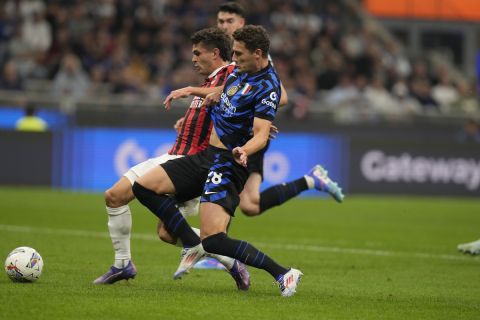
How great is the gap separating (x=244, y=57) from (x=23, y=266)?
2.44m

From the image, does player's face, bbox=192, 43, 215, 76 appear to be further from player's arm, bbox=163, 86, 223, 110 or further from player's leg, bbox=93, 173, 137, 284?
player's leg, bbox=93, 173, 137, 284

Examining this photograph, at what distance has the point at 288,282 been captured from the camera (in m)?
7.70

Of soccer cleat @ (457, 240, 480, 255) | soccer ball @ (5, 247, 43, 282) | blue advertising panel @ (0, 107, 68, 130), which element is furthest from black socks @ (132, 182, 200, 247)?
blue advertising panel @ (0, 107, 68, 130)

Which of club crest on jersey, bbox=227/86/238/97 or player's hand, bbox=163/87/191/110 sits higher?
club crest on jersey, bbox=227/86/238/97

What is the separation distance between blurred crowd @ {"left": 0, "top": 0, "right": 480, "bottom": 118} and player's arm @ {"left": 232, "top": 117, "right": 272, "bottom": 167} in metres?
14.0

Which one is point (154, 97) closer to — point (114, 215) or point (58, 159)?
point (58, 159)

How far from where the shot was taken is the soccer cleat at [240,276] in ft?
26.8

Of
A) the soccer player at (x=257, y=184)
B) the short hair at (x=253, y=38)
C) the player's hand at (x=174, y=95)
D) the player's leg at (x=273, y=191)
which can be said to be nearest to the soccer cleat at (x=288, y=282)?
the player's hand at (x=174, y=95)

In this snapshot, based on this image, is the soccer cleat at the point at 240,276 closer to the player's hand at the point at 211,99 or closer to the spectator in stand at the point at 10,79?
the player's hand at the point at 211,99

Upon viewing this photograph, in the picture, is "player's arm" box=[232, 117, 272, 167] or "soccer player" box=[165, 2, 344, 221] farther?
"soccer player" box=[165, 2, 344, 221]

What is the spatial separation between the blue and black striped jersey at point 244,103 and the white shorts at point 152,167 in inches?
25.4

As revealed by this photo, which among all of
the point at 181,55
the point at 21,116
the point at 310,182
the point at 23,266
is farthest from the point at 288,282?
the point at 181,55

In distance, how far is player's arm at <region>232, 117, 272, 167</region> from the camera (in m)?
7.36

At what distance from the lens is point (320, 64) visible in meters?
26.4
